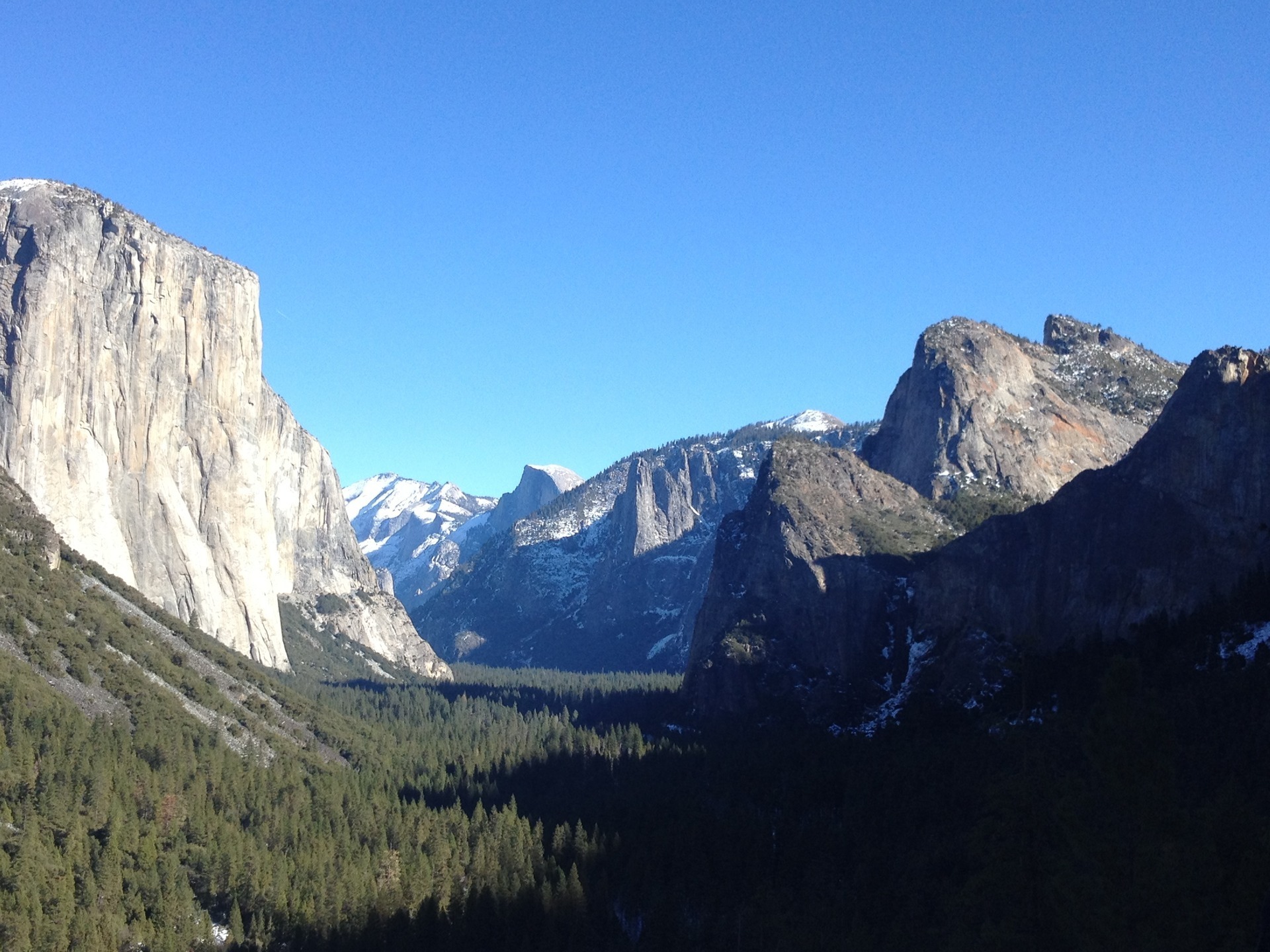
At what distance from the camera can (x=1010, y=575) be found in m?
147

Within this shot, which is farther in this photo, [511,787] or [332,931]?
[511,787]

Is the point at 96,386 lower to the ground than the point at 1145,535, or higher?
higher

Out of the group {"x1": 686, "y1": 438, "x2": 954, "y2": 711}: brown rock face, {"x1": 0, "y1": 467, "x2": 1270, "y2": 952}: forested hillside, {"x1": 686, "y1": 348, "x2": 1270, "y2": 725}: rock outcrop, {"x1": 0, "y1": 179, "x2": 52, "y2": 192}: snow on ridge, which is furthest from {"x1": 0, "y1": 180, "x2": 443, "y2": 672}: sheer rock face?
{"x1": 686, "y1": 348, "x2": 1270, "y2": 725}: rock outcrop

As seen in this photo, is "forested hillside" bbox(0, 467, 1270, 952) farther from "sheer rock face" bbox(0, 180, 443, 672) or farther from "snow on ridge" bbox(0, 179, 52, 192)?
"snow on ridge" bbox(0, 179, 52, 192)

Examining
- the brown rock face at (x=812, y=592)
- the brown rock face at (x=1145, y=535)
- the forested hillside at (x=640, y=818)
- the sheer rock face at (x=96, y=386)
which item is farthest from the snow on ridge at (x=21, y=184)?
the brown rock face at (x=1145, y=535)

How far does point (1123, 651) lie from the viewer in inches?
4323

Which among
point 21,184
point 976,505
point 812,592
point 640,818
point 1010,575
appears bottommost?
point 640,818

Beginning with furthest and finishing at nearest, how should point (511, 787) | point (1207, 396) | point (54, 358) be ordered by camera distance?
point (54, 358)
point (511, 787)
point (1207, 396)

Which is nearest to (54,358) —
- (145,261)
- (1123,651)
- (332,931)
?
(145,261)

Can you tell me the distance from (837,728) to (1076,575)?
3458cm

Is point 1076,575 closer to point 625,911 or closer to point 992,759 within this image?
point 992,759

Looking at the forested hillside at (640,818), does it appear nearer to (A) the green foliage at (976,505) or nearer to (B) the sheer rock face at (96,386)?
(B) the sheer rock face at (96,386)

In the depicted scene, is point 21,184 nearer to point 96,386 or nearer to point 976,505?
point 96,386

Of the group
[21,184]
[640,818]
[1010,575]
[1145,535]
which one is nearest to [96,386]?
[21,184]
